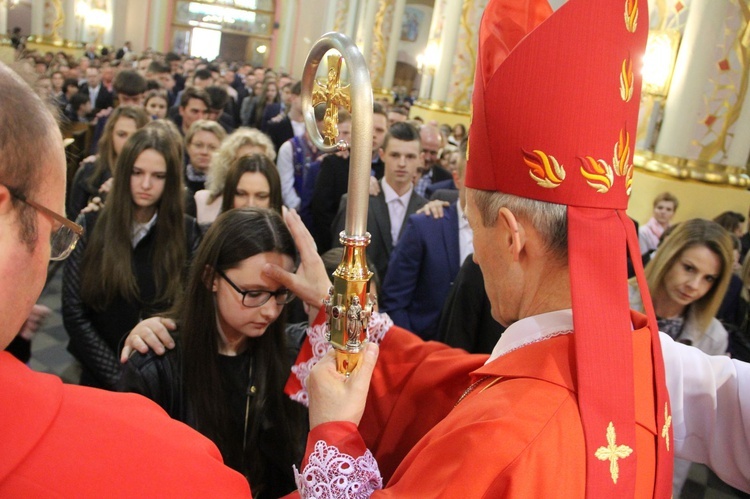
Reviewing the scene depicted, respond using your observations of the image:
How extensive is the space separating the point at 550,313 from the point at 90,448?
0.86m

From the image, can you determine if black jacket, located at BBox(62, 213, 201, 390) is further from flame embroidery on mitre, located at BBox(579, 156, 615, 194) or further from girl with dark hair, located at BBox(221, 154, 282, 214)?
flame embroidery on mitre, located at BBox(579, 156, 615, 194)

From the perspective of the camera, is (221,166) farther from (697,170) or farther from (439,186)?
(697,170)

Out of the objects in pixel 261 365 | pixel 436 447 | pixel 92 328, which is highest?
pixel 436 447

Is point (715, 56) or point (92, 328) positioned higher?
point (715, 56)

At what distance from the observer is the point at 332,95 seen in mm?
1254

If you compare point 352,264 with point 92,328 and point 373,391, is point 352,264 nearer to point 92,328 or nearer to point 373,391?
point 373,391

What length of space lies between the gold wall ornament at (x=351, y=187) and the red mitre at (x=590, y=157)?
30cm

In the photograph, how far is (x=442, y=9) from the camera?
11.1 m

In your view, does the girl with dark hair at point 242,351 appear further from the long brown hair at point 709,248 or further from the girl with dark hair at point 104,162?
the girl with dark hair at point 104,162

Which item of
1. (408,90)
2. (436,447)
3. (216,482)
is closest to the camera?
(216,482)

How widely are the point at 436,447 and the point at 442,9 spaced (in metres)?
10.9

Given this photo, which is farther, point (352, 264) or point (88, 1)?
point (88, 1)

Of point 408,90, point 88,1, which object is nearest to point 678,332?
point 88,1

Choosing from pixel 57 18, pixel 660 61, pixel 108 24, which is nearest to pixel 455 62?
pixel 660 61
